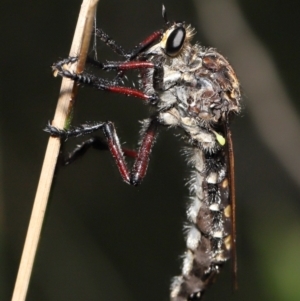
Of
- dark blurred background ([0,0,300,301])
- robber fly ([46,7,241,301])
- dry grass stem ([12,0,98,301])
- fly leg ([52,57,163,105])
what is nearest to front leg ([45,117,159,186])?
robber fly ([46,7,241,301])

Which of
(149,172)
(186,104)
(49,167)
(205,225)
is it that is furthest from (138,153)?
(149,172)

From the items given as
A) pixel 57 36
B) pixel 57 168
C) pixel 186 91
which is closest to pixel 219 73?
pixel 186 91

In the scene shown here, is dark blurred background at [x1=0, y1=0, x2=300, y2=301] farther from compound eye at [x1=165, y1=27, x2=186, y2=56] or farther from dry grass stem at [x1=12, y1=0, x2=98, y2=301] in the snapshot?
dry grass stem at [x1=12, y1=0, x2=98, y2=301]

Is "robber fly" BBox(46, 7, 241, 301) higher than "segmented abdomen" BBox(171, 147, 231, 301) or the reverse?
higher

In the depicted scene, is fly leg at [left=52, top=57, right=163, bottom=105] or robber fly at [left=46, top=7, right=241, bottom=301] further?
robber fly at [left=46, top=7, right=241, bottom=301]

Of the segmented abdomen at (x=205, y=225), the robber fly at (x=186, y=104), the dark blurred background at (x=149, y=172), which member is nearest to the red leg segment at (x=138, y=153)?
the robber fly at (x=186, y=104)

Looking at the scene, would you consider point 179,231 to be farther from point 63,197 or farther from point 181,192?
point 63,197

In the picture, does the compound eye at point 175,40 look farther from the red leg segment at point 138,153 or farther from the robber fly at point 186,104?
the red leg segment at point 138,153

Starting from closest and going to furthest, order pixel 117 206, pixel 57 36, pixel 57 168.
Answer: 1. pixel 57 168
2. pixel 57 36
3. pixel 117 206
